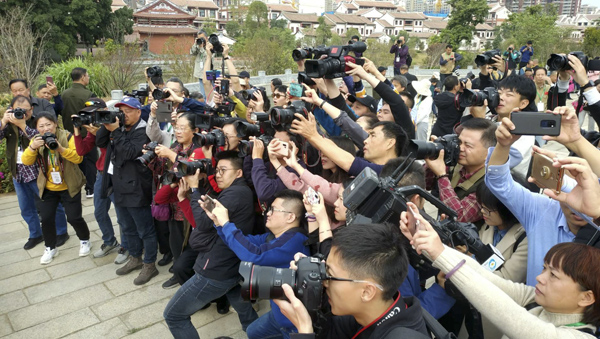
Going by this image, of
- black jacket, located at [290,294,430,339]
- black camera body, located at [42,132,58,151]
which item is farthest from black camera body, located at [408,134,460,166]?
black camera body, located at [42,132,58,151]

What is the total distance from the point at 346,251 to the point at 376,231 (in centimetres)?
14

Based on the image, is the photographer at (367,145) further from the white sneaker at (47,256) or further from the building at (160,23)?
the building at (160,23)

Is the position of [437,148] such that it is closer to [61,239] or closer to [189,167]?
[189,167]

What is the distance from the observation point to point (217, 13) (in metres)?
66.6

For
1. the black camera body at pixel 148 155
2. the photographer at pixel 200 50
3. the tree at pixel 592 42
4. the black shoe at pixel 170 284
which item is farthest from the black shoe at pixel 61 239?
the tree at pixel 592 42

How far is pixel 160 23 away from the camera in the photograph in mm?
40844

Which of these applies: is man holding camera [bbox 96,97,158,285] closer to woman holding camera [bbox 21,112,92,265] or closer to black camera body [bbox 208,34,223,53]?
woman holding camera [bbox 21,112,92,265]

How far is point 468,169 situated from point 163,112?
8.54 feet

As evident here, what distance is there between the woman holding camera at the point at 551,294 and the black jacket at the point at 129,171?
2803mm

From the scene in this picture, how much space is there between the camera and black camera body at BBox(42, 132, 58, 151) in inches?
151

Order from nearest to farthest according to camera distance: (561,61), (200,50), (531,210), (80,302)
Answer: (531,210) → (561,61) → (80,302) → (200,50)

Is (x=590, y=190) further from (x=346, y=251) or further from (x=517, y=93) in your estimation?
(x=517, y=93)

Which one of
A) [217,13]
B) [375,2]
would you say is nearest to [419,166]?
[217,13]

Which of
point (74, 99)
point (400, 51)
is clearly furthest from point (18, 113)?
point (400, 51)
